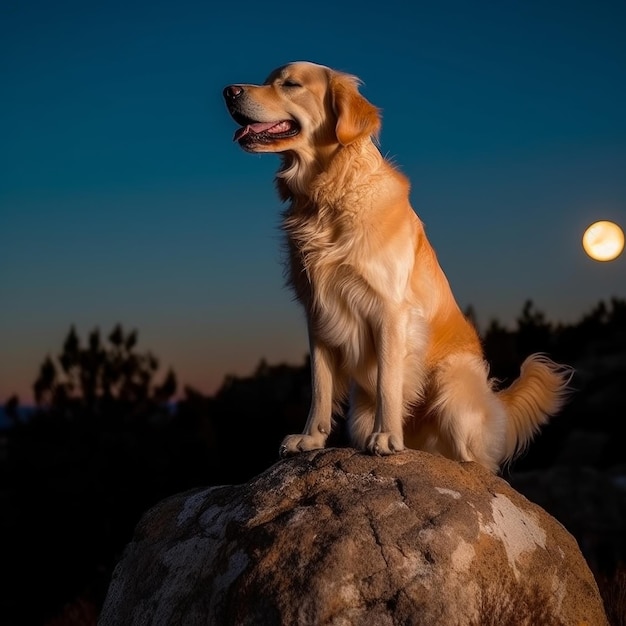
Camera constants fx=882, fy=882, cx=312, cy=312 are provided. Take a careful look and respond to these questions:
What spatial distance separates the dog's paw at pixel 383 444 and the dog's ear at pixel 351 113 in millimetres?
1562

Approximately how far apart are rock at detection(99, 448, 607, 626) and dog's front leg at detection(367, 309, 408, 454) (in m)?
0.22

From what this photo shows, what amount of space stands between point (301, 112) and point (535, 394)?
7.59 feet

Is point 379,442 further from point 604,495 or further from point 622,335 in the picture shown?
point 622,335

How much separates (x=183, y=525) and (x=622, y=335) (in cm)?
1927

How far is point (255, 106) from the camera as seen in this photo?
15.3 feet

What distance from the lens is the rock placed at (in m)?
3.60

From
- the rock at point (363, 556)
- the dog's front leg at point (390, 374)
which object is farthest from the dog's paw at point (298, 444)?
the dog's front leg at point (390, 374)

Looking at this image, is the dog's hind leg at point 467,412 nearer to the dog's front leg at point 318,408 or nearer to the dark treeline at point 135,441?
the dog's front leg at point 318,408

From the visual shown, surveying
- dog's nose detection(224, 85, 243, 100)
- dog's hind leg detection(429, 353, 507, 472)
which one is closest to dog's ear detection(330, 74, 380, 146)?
dog's nose detection(224, 85, 243, 100)

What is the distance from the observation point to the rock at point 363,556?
3.60 m

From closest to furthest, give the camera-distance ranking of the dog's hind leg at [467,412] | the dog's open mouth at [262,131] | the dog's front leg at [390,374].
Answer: the dog's front leg at [390,374] → the dog's open mouth at [262,131] → the dog's hind leg at [467,412]

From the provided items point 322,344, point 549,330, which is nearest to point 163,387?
point 549,330

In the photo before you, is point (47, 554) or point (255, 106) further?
point (47, 554)

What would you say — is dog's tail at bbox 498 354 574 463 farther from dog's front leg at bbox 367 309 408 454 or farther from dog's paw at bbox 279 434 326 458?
dog's paw at bbox 279 434 326 458
